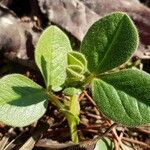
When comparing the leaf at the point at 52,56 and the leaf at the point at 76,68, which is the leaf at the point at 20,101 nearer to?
the leaf at the point at 52,56

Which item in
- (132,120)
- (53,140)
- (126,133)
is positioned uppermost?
(132,120)

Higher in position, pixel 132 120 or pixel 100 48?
pixel 100 48

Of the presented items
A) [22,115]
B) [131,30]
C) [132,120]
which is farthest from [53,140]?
[131,30]

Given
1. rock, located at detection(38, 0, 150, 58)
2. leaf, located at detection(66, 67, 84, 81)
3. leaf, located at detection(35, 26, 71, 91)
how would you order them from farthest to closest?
rock, located at detection(38, 0, 150, 58) → leaf, located at detection(35, 26, 71, 91) → leaf, located at detection(66, 67, 84, 81)

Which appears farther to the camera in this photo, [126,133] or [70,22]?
[70,22]

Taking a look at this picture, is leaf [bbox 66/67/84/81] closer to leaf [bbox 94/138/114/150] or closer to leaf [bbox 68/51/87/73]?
leaf [bbox 68/51/87/73]

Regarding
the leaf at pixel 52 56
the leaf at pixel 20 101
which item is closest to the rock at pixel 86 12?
the leaf at pixel 52 56

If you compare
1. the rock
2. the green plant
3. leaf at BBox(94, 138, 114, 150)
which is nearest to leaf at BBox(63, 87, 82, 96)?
Result: the green plant

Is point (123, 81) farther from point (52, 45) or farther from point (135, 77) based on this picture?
point (52, 45)
